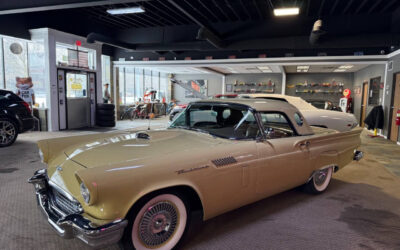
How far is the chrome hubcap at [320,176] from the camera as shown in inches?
147

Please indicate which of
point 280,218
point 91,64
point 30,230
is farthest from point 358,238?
point 91,64

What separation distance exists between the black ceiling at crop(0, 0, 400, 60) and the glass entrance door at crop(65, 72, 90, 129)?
1649 mm

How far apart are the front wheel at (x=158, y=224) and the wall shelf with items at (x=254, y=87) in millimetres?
17287

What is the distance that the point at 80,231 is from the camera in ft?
5.96

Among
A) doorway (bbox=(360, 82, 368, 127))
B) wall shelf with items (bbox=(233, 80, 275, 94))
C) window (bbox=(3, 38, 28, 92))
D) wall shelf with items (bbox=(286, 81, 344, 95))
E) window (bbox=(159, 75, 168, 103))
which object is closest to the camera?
window (bbox=(3, 38, 28, 92))

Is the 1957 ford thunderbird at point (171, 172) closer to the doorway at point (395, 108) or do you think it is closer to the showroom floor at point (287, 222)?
the showroom floor at point (287, 222)

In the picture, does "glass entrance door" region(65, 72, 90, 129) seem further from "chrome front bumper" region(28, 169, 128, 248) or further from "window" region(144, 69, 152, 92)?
"chrome front bumper" region(28, 169, 128, 248)

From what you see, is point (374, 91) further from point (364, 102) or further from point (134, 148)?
point (134, 148)

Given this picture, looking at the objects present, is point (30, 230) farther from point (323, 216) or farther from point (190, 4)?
point (190, 4)

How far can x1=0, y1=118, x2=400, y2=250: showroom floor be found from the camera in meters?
2.46

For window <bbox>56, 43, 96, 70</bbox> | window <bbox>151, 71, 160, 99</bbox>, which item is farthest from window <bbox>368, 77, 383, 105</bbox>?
window <bbox>151, 71, 160, 99</bbox>

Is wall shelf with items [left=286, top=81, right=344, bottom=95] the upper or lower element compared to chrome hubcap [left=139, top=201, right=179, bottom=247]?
upper

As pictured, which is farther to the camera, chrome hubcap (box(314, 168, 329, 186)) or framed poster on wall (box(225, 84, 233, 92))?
framed poster on wall (box(225, 84, 233, 92))

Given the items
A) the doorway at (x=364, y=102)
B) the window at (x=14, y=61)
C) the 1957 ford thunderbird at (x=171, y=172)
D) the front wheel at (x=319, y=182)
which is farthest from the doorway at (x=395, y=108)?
the window at (x=14, y=61)
